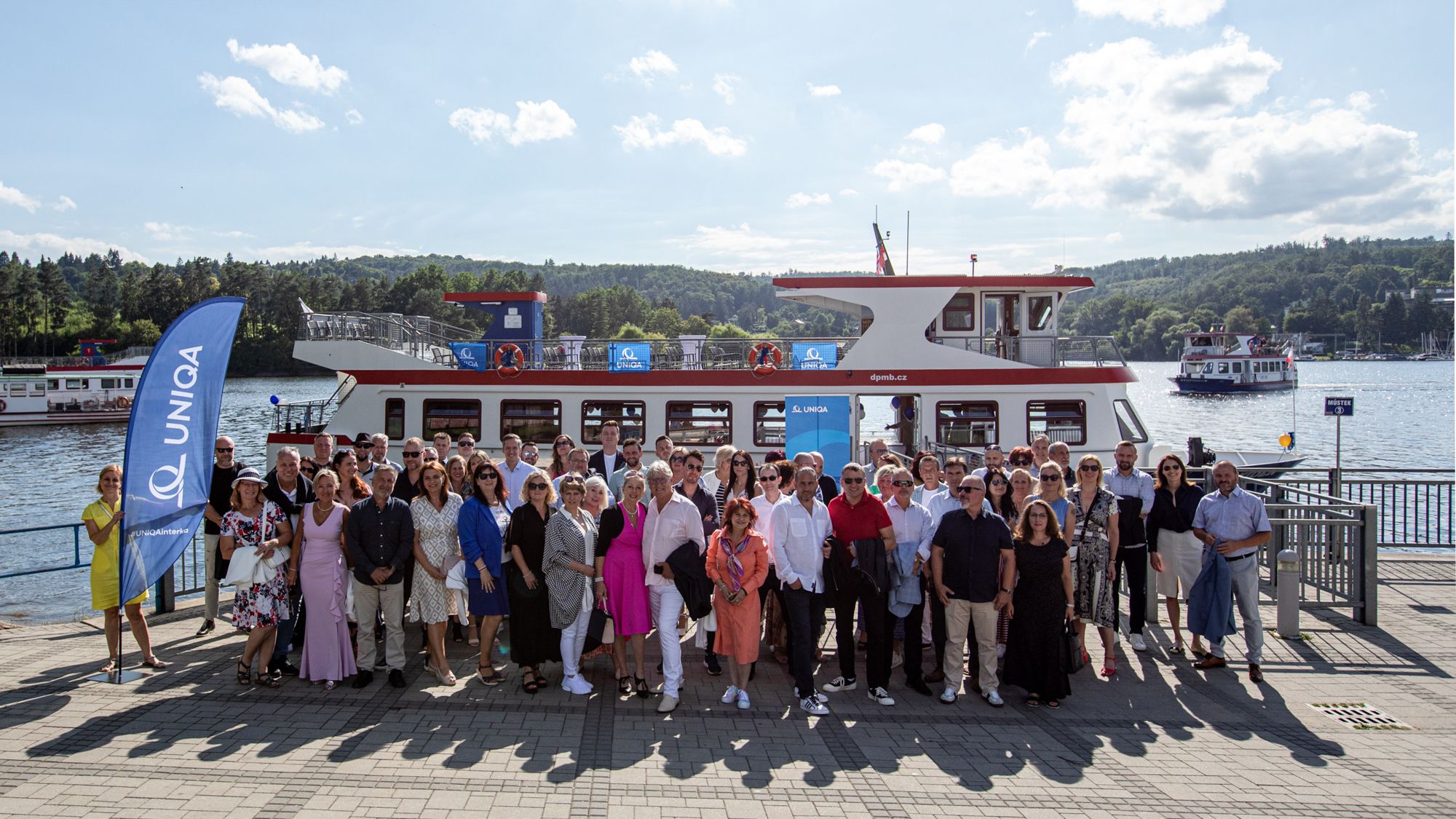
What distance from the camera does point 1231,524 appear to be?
8008 millimetres

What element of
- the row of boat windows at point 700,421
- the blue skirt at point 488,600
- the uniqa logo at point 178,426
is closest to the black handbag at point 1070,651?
the blue skirt at point 488,600

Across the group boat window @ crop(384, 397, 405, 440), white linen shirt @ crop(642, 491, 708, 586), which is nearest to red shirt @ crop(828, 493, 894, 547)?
white linen shirt @ crop(642, 491, 708, 586)

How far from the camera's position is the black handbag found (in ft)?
24.1

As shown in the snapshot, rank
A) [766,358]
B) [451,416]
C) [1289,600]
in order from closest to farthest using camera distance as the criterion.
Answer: [1289,600]
[766,358]
[451,416]

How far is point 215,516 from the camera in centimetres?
844

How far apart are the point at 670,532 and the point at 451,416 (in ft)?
37.3

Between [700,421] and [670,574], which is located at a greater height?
[700,421]

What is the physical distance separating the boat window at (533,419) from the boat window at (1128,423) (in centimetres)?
1028

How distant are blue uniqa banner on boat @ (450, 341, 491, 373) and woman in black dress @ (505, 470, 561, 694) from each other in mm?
10492

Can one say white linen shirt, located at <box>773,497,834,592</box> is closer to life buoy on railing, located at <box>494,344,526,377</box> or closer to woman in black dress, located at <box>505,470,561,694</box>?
woman in black dress, located at <box>505,470,561,694</box>

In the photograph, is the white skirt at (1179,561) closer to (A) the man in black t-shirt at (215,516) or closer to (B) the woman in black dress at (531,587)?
(B) the woman in black dress at (531,587)

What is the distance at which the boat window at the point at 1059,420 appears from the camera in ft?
51.1

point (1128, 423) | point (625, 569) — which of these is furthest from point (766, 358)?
point (625, 569)

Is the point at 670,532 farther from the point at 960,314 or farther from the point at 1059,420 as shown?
the point at 960,314
